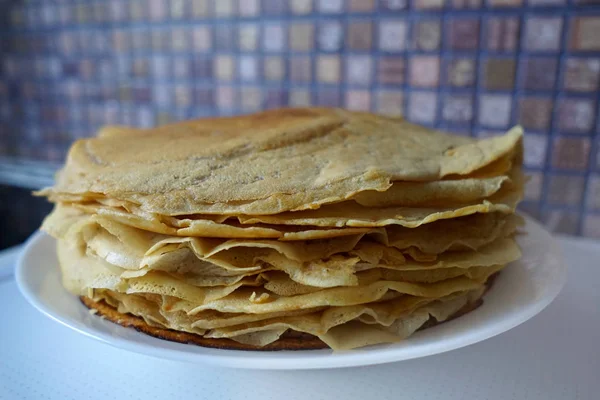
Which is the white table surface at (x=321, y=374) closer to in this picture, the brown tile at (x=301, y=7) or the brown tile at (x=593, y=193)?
the brown tile at (x=593, y=193)

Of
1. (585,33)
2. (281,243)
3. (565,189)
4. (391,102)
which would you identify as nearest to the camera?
(281,243)

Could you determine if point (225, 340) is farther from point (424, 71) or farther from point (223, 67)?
point (223, 67)

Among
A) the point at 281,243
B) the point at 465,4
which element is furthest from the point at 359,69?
the point at 281,243

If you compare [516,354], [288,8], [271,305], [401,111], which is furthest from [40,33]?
[516,354]

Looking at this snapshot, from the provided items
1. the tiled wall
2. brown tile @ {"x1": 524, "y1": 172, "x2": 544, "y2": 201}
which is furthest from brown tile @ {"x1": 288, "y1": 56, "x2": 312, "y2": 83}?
brown tile @ {"x1": 524, "y1": 172, "x2": 544, "y2": 201}

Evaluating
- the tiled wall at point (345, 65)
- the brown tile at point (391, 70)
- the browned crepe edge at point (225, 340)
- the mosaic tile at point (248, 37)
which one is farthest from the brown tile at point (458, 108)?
the browned crepe edge at point (225, 340)
